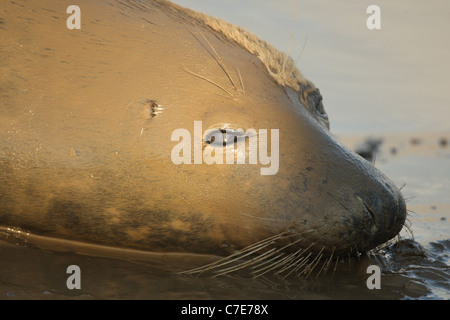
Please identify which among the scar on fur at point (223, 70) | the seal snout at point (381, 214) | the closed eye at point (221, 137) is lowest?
the seal snout at point (381, 214)

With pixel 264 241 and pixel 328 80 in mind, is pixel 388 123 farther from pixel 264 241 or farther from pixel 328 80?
pixel 264 241

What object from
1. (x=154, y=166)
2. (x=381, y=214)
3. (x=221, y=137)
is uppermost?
(x=221, y=137)

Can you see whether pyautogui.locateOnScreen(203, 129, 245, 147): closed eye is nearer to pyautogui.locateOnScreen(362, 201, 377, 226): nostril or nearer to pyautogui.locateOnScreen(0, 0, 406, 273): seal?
pyautogui.locateOnScreen(0, 0, 406, 273): seal

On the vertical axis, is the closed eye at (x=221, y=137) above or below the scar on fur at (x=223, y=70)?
below

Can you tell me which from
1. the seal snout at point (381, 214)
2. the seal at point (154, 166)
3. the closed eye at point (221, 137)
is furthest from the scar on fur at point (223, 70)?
the seal snout at point (381, 214)

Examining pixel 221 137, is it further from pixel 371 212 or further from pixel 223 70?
pixel 371 212

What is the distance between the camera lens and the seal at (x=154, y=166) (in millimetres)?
3428

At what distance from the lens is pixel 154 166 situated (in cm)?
345

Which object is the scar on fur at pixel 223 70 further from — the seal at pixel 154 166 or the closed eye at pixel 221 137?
the closed eye at pixel 221 137

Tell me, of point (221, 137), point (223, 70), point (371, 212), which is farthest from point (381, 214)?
point (223, 70)

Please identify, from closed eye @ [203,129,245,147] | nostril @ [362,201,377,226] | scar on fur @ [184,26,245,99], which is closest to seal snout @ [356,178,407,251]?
nostril @ [362,201,377,226]

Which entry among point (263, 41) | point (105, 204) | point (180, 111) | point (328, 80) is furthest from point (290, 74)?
point (328, 80)

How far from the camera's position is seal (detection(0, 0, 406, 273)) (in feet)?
11.2

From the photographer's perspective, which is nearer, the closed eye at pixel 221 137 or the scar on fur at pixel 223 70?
the closed eye at pixel 221 137
